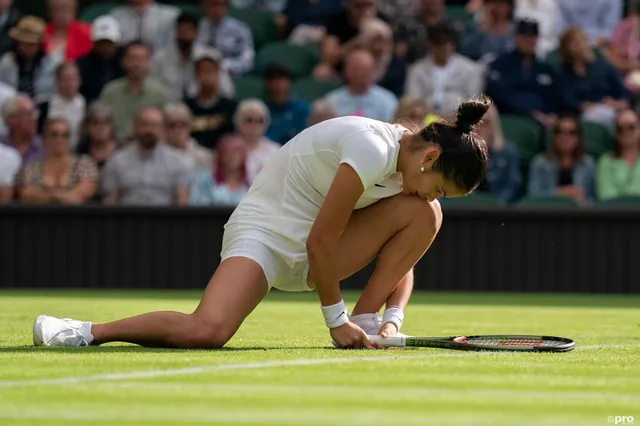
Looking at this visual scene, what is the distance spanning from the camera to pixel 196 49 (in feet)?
45.8

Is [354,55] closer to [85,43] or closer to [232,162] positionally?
[232,162]

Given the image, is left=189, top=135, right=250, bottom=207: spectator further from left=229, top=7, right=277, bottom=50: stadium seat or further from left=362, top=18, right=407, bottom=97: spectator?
left=229, top=7, right=277, bottom=50: stadium seat

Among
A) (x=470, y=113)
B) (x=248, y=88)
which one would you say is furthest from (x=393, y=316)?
(x=248, y=88)

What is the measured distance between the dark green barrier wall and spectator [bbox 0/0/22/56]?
3.12 metres

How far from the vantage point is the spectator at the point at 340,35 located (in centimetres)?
1412

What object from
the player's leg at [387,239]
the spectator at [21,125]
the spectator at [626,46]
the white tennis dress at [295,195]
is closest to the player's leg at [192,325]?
the white tennis dress at [295,195]

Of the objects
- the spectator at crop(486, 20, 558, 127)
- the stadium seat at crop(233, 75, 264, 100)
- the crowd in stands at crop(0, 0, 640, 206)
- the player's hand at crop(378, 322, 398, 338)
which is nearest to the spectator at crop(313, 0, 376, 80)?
the crowd in stands at crop(0, 0, 640, 206)

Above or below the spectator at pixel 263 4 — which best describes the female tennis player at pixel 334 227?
below

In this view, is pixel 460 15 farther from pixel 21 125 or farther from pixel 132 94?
pixel 21 125

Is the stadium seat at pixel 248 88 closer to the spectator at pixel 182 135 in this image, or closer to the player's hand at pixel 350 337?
the spectator at pixel 182 135

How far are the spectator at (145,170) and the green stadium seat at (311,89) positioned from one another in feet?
6.21

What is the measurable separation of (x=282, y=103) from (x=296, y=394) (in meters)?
9.77

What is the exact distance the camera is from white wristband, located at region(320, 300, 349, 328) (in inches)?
210

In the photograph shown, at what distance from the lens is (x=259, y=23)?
592 inches
